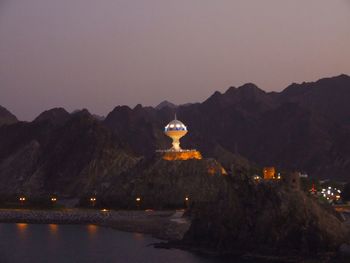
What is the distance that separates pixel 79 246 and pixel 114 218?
2010cm

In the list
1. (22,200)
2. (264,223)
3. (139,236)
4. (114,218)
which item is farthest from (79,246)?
(22,200)

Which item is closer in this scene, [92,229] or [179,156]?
[92,229]

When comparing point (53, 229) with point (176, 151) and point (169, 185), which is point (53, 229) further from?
point (176, 151)

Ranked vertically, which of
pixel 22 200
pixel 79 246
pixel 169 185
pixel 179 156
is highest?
pixel 179 156

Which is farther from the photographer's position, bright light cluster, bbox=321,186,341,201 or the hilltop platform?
the hilltop platform

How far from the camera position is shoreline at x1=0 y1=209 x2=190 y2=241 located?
90500 mm

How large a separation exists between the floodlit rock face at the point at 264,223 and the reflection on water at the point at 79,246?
118 inches

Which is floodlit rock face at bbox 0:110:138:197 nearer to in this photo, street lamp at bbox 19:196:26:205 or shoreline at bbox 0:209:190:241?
street lamp at bbox 19:196:26:205

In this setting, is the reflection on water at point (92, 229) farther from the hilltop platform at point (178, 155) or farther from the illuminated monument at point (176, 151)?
the illuminated monument at point (176, 151)

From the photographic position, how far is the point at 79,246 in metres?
81.0

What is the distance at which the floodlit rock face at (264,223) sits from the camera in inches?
2557

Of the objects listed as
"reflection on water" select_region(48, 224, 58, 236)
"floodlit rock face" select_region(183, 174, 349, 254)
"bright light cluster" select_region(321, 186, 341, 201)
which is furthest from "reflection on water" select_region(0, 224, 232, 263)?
"bright light cluster" select_region(321, 186, 341, 201)

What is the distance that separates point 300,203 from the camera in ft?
220

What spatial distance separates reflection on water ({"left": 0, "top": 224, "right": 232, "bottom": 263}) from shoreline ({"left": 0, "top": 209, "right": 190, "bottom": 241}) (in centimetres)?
212
